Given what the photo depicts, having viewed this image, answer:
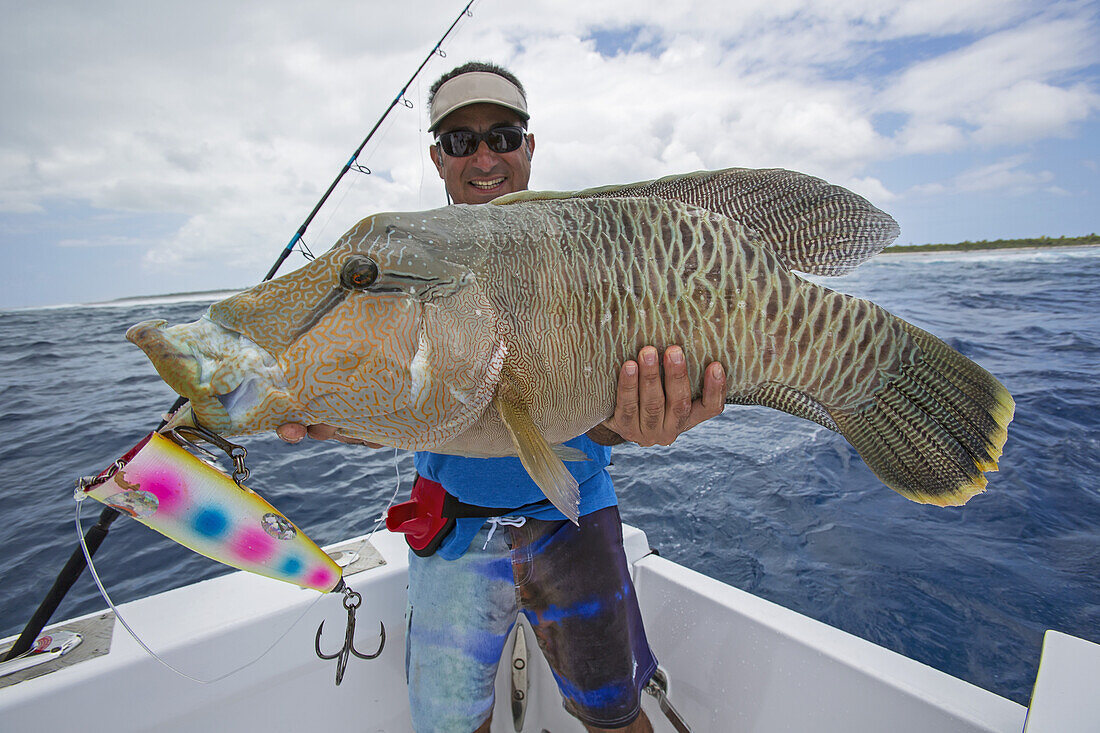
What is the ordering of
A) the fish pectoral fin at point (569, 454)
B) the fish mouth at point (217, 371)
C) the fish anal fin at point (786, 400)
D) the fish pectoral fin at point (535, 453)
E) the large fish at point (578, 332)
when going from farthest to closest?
the fish pectoral fin at point (569, 454) < the fish anal fin at point (786, 400) < the fish pectoral fin at point (535, 453) < the large fish at point (578, 332) < the fish mouth at point (217, 371)

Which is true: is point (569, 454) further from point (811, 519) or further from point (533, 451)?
point (811, 519)

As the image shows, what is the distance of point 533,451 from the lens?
1.73m

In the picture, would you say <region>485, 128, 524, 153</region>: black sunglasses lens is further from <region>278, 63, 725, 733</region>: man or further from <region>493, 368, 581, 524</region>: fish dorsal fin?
<region>493, 368, 581, 524</region>: fish dorsal fin

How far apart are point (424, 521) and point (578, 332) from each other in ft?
3.84

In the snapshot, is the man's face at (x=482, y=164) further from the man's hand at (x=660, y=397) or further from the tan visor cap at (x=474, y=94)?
the man's hand at (x=660, y=397)

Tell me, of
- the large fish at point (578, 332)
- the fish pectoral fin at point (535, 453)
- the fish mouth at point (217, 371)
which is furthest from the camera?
the fish pectoral fin at point (535, 453)

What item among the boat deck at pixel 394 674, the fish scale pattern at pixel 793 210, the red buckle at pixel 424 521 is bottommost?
the boat deck at pixel 394 674

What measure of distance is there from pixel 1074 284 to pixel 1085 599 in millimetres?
21295

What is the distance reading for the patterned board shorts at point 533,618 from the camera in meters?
2.38

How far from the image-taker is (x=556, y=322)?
183 centimetres

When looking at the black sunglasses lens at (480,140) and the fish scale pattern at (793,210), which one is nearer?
the fish scale pattern at (793,210)

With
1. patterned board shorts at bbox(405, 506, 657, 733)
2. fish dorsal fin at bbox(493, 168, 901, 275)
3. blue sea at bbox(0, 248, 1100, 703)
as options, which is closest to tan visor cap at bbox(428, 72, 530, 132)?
fish dorsal fin at bbox(493, 168, 901, 275)

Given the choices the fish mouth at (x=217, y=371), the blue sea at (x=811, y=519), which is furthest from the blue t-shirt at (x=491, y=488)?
the blue sea at (x=811, y=519)

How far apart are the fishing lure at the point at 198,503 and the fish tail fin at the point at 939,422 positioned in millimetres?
1977
